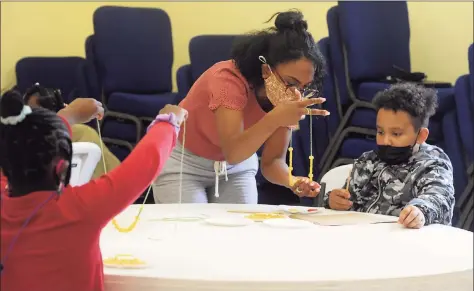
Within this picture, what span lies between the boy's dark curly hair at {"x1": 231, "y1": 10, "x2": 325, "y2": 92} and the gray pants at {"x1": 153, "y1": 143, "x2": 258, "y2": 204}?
0.28 meters

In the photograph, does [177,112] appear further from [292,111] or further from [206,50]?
[206,50]

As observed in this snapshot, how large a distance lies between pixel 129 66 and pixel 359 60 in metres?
1.19

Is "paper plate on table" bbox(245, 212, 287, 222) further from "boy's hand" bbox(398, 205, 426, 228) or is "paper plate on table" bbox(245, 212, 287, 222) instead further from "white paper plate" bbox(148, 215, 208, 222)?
"boy's hand" bbox(398, 205, 426, 228)

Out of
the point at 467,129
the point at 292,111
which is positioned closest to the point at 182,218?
the point at 292,111

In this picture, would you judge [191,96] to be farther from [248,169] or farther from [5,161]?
[5,161]

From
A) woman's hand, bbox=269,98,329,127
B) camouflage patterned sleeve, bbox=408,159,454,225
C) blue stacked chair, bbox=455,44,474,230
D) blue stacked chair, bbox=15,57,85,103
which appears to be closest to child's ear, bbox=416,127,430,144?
camouflage patterned sleeve, bbox=408,159,454,225

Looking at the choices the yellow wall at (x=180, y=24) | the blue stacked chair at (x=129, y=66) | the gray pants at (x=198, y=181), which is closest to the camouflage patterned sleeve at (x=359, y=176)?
the gray pants at (x=198, y=181)

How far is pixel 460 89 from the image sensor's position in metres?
3.00

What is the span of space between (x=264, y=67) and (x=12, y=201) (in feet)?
3.24

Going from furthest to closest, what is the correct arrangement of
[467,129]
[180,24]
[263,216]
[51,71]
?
[180,24], [51,71], [467,129], [263,216]

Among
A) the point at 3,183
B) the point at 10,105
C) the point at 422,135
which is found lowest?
the point at 422,135

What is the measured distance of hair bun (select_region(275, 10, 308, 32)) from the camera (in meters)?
1.86

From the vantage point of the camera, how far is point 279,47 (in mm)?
1854

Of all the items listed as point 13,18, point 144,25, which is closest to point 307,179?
point 144,25
